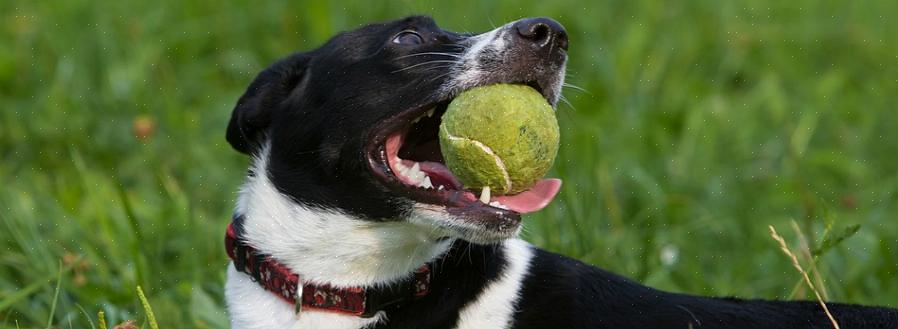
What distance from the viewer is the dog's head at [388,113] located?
3.32m

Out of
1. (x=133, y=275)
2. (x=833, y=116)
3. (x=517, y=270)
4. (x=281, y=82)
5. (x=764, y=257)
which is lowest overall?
(x=833, y=116)

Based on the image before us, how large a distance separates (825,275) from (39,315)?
2419 millimetres

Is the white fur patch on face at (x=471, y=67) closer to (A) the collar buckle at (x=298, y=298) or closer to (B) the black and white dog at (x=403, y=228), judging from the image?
(B) the black and white dog at (x=403, y=228)

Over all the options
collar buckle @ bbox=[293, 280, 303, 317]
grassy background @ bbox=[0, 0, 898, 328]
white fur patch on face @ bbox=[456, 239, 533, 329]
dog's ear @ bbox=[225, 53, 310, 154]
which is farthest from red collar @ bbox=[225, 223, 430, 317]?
grassy background @ bbox=[0, 0, 898, 328]

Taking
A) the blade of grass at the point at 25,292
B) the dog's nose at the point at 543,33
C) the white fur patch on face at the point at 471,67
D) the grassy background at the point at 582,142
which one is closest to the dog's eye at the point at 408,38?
the white fur patch on face at the point at 471,67

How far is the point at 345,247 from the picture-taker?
137 inches

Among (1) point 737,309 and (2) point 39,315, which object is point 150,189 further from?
(1) point 737,309

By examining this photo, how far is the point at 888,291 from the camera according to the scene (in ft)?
15.9

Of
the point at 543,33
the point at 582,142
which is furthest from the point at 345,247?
the point at 582,142

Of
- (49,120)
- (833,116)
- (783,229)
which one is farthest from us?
(833,116)

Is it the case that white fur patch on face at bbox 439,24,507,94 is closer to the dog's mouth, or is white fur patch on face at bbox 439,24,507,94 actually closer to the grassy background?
the dog's mouth

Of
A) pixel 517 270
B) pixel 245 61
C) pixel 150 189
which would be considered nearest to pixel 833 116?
pixel 245 61

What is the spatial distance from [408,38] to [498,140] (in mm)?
536

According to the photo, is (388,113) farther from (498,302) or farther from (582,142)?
(582,142)
